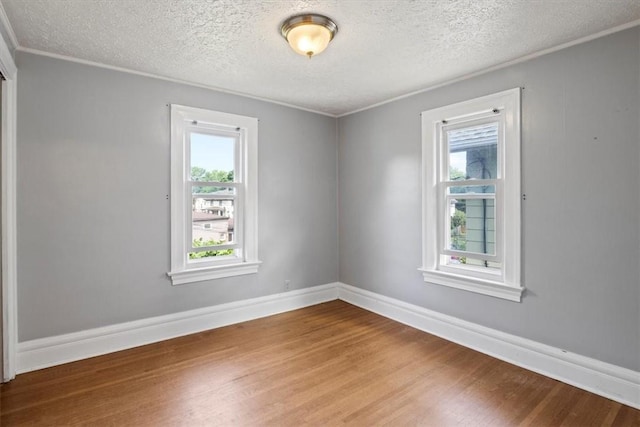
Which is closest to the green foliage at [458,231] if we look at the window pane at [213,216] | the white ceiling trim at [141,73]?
the white ceiling trim at [141,73]

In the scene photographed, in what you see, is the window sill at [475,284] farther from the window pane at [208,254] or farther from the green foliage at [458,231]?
the window pane at [208,254]

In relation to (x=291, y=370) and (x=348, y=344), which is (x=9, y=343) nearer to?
(x=291, y=370)

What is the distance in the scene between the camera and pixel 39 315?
2740mm

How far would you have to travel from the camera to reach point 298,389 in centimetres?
244

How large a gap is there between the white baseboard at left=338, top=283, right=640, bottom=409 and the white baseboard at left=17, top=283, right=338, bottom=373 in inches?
54.9

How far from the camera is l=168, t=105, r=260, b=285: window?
3379 millimetres

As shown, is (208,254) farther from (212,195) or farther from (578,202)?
(578,202)

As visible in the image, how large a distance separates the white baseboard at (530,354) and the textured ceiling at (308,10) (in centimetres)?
241

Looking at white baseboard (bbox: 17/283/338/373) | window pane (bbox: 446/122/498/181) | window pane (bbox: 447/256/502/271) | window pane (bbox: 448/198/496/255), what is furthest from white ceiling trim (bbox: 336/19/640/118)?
white baseboard (bbox: 17/283/338/373)

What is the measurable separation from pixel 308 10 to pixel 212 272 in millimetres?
2675

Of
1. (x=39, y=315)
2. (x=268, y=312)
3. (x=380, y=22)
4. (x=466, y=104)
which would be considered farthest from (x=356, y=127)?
(x=39, y=315)

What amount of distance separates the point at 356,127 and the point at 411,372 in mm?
3000

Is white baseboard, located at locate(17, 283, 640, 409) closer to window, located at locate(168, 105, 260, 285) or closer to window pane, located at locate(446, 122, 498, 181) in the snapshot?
window, located at locate(168, 105, 260, 285)

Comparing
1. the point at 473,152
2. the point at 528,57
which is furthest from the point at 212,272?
the point at 528,57
